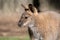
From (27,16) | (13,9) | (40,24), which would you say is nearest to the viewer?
(27,16)

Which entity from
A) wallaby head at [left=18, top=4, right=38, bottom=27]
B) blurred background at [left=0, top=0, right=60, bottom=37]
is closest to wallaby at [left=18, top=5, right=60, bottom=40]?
wallaby head at [left=18, top=4, right=38, bottom=27]

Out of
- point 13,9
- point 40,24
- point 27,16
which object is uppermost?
point 27,16

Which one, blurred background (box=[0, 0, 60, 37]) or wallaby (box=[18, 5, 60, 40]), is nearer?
wallaby (box=[18, 5, 60, 40])

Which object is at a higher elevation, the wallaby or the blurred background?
the wallaby

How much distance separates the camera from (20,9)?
13.9 m

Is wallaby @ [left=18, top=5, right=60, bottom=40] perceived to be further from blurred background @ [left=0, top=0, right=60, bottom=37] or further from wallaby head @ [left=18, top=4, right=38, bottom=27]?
blurred background @ [left=0, top=0, right=60, bottom=37]

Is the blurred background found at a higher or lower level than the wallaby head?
lower

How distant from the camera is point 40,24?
9.15 metres

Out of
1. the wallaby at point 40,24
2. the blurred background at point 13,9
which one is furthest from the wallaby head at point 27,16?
the blurred background at point 13,9

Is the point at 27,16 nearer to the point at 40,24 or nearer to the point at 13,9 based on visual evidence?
the point at 40,24

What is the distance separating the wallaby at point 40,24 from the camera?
29.5 ft

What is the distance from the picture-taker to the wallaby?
8.98m

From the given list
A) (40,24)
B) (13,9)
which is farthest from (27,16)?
(13,9)

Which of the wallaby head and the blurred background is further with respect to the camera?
the blurred background
